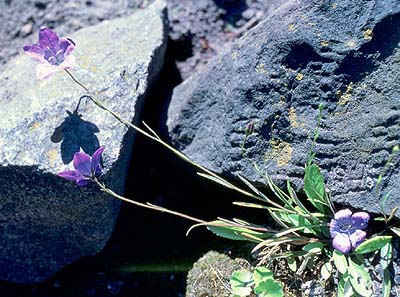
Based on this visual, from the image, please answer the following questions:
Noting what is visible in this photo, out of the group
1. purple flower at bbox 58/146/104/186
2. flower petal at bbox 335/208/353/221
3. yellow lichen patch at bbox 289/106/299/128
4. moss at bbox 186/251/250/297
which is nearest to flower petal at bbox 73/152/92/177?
purple flower at bbox 58/146/104/186

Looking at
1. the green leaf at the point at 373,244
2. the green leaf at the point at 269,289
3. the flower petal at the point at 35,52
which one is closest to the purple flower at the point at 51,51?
the flower petal at the point at 35,52

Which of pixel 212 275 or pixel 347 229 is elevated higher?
pixel 347 229

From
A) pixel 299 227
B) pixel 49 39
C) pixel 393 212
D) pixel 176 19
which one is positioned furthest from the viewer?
pixel 176 19

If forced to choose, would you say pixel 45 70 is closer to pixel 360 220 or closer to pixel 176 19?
pixel 176 19

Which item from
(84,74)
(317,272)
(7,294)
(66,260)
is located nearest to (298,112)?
(317,272)

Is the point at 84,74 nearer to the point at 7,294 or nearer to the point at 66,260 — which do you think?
the point at 66,260

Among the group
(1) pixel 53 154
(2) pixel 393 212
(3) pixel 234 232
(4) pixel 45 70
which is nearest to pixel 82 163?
(1) pixel 53 154

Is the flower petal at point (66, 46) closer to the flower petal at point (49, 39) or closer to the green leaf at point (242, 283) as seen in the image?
the flower petal at point (49, 39)
